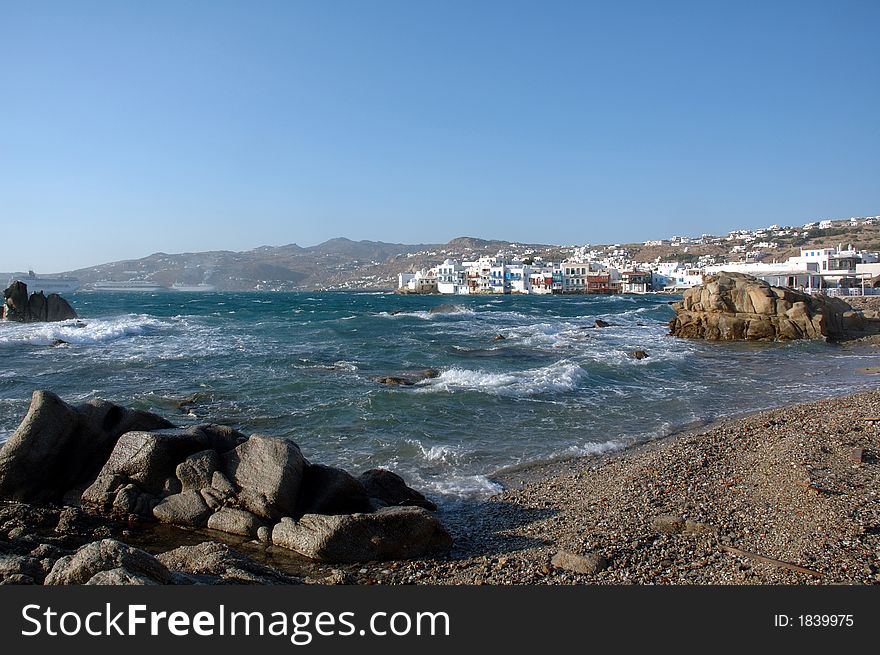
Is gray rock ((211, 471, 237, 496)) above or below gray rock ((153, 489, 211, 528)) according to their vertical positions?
above

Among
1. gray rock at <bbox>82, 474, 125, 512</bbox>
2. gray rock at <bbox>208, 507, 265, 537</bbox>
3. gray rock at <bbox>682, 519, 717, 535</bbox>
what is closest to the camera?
gray rock at <bbox>682, 519, 717, 535</bbox>

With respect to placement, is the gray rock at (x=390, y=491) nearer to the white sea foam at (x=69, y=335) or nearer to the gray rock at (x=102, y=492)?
the gray rock at (x=102, y=492)

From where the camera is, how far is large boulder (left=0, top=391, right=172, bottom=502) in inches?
335

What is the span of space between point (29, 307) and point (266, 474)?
53.0m

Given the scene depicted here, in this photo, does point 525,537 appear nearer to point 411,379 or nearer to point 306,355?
point 411,379

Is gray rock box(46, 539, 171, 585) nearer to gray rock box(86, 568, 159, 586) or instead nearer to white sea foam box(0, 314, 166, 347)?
gray rock box(86, 568, 159, 586)

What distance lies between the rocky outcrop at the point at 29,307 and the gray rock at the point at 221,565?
174 ft

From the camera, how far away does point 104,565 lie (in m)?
4.68

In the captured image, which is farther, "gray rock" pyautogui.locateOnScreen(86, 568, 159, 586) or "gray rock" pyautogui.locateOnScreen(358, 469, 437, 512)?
"gray rock" pyautogui.locateOnScreen(358, 469, 437, 512)

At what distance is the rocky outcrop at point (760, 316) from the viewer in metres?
31.8

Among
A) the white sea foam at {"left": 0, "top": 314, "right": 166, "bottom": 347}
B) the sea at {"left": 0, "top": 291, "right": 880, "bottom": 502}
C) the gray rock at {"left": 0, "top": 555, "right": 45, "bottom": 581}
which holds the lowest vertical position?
the sea at {"left": 0, "top": 291, "right": 880, "bottom": 502}

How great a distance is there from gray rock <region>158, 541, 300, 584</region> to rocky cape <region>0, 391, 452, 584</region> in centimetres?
2

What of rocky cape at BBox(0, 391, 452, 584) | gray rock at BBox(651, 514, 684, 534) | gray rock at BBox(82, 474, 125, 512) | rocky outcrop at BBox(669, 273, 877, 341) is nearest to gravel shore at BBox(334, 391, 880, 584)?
gray rock at BBox(651, 514, 684, 534)

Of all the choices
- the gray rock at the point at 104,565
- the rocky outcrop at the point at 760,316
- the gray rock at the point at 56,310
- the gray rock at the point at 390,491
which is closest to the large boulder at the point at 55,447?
the gray rock at the point at 390,491
